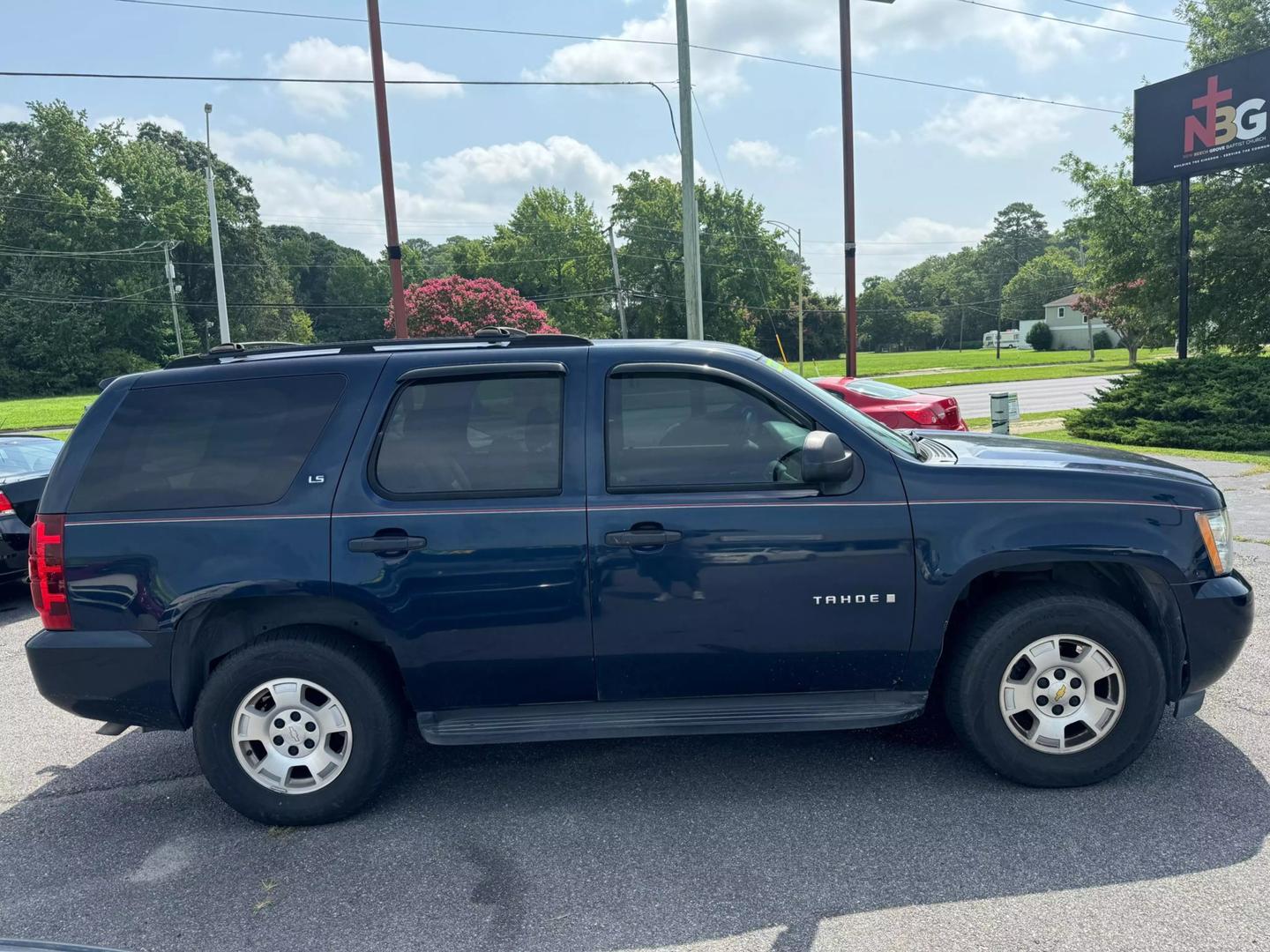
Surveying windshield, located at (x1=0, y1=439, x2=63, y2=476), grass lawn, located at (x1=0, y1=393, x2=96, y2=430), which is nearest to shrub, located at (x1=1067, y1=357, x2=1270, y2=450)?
windshield, located at (x1=0, y1=439, x2=63, y2=476)

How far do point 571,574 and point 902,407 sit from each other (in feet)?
27.7

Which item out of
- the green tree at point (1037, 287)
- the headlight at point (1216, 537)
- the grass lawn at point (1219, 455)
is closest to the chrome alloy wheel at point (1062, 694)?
the headlight at point (1216, 537)

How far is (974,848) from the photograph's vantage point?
3.26 m

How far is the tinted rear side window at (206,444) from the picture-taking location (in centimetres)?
364

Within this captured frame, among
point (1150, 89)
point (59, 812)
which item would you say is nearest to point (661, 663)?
point (59, 812)

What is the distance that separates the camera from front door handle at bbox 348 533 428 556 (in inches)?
140

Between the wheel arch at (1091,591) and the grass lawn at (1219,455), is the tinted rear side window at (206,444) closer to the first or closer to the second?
the wheel arch at (1091,591)

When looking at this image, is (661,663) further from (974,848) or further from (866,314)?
(866,314)

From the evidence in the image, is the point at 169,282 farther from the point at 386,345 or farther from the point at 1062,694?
the point at 1062,694

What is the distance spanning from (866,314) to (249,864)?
112300 mm

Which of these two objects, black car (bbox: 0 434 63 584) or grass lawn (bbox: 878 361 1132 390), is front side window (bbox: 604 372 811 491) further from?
grass lawn (bbox: 878 361 1132 390)

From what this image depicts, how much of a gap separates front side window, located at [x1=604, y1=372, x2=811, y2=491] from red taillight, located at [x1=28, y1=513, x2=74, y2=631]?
2.24m

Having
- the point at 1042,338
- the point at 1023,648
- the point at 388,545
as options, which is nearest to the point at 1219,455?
the point at 1023,648

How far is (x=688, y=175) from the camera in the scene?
1435 cm
